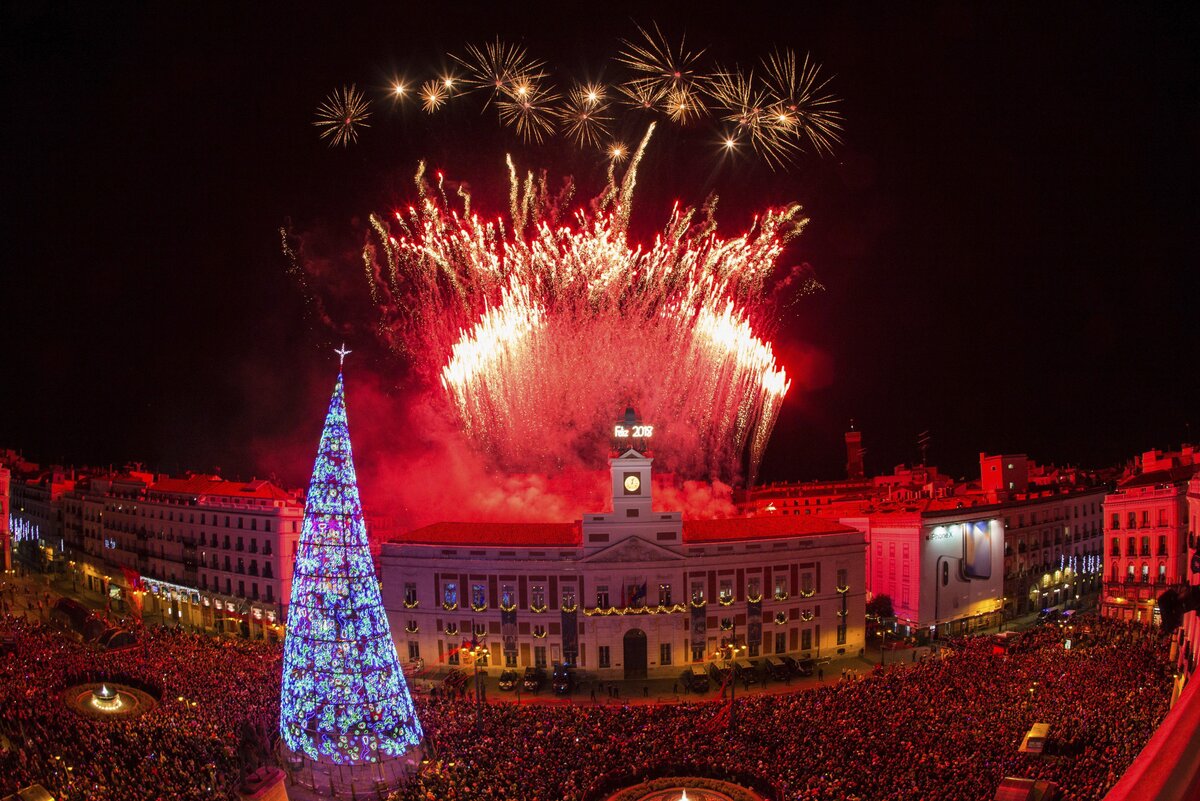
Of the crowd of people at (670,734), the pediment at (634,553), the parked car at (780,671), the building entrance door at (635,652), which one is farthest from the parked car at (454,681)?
the parked car at (780,671)

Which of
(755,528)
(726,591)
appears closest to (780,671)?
(726,591)

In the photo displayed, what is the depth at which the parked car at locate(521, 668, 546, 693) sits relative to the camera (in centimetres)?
3775

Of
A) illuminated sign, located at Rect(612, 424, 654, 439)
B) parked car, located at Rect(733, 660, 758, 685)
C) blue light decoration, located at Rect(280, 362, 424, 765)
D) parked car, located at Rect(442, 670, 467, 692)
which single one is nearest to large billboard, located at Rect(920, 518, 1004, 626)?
parked car, located at Rect(733, 660, 758, 685)

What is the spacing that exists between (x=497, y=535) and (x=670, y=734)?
2185cm

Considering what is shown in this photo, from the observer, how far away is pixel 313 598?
77.9 feet

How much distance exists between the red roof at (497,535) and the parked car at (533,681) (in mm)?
6645

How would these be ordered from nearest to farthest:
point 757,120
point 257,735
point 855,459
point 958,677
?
point 257,735 → point 958,677 → point 757,120 → point 855,459

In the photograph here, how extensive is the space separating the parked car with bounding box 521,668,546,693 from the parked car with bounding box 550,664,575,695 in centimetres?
61

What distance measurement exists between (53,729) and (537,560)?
22181 mm

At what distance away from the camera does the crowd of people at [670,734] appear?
20094 millimetres

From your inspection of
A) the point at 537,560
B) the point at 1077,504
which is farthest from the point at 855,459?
the point at 537,560

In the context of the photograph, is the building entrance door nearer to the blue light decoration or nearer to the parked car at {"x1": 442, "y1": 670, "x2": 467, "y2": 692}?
the parked car at {"x1": 442, "y1": 670, "x2": 467, "y2": 692}

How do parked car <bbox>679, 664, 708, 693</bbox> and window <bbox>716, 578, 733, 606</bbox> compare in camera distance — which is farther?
window <bbox>716, 578, 733, 606</bbox>

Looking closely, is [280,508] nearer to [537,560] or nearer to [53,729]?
[537,560]
